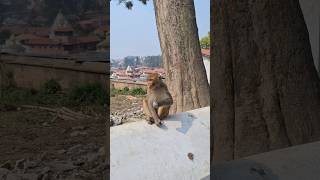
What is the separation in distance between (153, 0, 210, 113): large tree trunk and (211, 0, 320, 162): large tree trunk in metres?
0.92

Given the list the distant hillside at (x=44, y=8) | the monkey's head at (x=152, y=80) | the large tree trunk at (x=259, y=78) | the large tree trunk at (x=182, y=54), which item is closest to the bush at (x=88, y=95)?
the distant hillside at (x=44, y=8)

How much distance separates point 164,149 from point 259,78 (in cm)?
185

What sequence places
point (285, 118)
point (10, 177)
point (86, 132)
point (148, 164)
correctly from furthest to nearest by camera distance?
1. point (285, 118)
2. point (148, 164)
3. point (86, 132)
4. point (10, 177)

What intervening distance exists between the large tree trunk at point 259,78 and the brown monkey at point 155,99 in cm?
152

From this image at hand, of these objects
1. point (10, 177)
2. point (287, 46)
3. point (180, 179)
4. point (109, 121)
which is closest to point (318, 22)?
point (287, 46)

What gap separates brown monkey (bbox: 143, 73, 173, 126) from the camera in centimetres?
326

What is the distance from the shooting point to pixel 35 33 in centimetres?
272

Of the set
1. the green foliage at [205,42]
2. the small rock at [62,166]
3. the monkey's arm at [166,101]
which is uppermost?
the green foliage at [205,42]

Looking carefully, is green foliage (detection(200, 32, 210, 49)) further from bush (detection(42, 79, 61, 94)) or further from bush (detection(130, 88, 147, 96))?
bush (detection(42, 79, 61, 94))

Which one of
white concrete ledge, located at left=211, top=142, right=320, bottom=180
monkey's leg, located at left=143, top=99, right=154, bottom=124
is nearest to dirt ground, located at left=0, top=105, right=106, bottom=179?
monkey's leg, located at left=143, top=99, right=154, bottom=124

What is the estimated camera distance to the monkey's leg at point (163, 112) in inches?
131

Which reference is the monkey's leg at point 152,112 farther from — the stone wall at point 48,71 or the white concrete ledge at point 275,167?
the white concrete ledge at point 275,167

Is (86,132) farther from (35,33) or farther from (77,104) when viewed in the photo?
(35,33)

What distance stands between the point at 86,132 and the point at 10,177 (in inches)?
17.3
